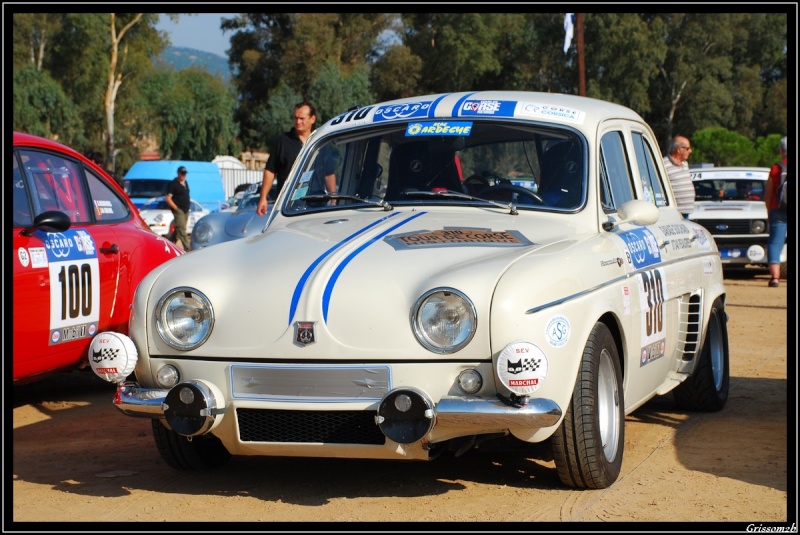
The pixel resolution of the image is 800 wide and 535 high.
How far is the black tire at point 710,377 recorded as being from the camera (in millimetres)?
6535

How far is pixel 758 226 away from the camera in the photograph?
1631cm

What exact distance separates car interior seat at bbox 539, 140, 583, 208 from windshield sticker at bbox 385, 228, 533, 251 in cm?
51

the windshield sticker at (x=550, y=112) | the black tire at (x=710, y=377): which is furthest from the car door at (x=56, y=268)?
the black tire at (x=710, y=377)

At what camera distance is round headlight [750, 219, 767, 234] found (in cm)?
1631

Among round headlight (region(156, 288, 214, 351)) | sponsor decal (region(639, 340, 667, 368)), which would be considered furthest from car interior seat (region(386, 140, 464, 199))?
round headlight (region(156, 288, 214, 351))

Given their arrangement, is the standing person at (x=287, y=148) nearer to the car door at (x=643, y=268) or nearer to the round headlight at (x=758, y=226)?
the car door at (x=643, y=268)

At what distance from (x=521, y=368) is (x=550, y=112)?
2.08 metres

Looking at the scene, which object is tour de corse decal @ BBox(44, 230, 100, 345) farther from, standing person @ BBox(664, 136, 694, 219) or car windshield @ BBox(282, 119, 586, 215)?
standing person @ BBox(664, 136, 694, 219)

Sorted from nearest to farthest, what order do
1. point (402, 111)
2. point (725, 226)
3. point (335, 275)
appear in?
point (335, 275) → point (402, 111) → point (725, 226)

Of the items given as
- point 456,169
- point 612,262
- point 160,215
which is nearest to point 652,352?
point 612,262

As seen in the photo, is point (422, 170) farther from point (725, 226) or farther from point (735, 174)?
point (735, 174)

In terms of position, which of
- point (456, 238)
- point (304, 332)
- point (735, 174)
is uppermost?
point (456, 238)

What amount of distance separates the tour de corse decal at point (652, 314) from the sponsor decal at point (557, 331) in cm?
107
